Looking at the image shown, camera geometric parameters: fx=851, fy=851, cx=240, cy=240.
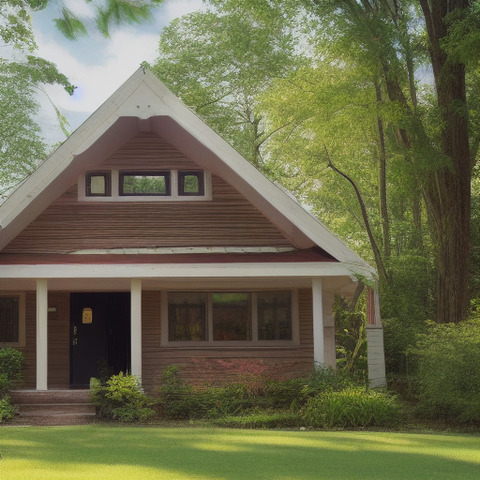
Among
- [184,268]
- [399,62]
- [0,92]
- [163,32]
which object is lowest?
[184,268]

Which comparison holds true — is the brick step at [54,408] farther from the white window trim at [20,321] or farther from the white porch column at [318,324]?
the white porch column at [318,324]

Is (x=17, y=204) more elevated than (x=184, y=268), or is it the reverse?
(x=17, y=204)

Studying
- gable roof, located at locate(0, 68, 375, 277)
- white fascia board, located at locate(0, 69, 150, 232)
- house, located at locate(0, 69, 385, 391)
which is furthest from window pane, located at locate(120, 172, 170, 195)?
white fascia board, located at locate(0, 69, 150, 232)

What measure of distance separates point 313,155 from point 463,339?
77.8 feet

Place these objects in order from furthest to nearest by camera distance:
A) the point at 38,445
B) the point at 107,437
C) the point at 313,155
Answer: the point at 313,155
the point at 107,437
the point at 38,445

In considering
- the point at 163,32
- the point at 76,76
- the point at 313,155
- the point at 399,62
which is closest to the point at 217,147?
the point at 76,76

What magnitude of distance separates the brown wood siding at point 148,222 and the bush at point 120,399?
3264 mm

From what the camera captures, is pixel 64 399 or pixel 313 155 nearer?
pixel 64 399

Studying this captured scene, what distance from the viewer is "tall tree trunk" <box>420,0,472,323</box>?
66.9ft

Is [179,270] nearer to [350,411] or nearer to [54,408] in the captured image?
[54,408]

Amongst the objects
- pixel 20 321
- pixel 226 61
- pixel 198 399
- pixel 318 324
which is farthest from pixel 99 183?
pixel 226 61

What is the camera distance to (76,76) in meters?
20.7

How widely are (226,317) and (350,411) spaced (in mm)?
4751

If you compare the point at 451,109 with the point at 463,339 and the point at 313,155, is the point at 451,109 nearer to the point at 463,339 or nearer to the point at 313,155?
the point at 463,339
